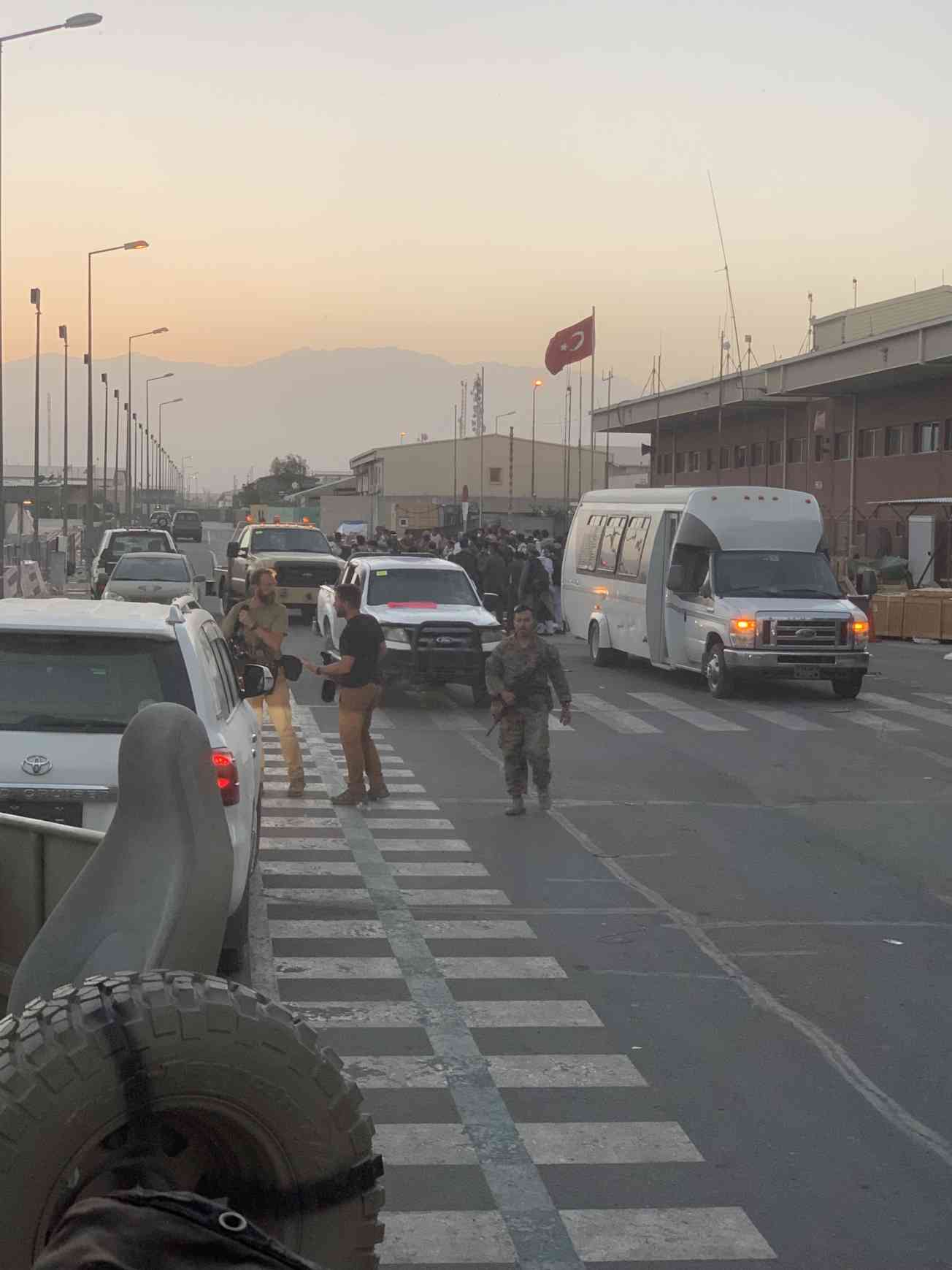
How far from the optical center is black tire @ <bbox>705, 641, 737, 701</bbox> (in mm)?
21859

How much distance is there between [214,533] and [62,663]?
123469 millimetres

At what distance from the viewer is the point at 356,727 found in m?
13.1

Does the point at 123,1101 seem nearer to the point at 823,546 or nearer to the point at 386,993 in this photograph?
the point at 386,993

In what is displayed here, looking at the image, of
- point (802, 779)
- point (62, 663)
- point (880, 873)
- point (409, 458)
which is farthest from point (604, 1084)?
point (409, 458)

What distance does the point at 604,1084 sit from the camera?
21.1 ft

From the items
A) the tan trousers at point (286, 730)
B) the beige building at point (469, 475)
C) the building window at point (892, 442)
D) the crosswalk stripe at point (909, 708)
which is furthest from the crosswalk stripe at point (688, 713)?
the beige building at point (469, 475)

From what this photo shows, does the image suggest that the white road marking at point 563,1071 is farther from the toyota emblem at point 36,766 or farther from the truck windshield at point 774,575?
the truck windshield at point 774,575

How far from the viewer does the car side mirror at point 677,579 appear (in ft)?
76.9

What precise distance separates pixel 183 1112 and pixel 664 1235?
7.36ft

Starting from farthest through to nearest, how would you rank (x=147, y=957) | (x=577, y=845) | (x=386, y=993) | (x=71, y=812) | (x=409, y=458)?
(x=409, y=458) → (x=577, y=845) → (x=386, y=993) → (x=71, y=812) → (x=147, y=957)

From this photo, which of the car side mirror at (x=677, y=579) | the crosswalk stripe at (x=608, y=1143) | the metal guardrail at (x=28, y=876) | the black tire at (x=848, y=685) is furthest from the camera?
the car side mirror at (x=677, y=579)

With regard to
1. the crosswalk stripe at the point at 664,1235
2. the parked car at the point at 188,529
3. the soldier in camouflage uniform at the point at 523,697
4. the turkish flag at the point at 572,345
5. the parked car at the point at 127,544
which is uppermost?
the turkish flag at the point at 572,345

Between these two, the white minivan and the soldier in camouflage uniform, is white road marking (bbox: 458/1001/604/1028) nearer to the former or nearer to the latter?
the soldier in camouflage uniform

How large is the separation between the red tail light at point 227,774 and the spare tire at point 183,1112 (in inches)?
164
